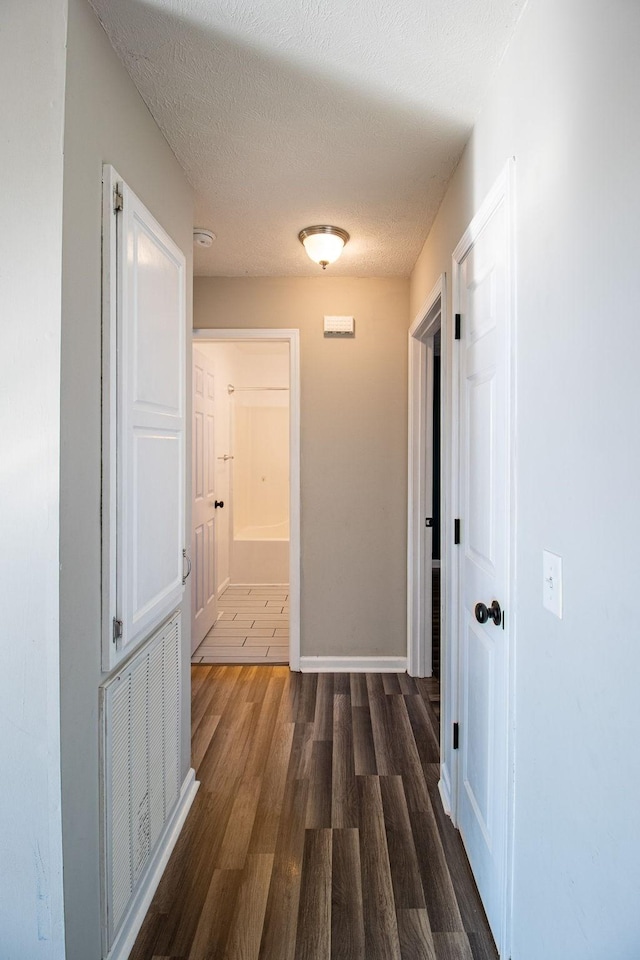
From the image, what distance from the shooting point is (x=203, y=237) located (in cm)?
256

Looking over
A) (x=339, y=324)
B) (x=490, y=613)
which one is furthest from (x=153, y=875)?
(x=339, y=324)

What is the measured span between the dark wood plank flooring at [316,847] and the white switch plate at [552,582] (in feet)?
3.58

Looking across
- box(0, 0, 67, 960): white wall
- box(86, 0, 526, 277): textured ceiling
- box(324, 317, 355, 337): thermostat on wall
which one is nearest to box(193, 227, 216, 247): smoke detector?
box(86, 0, 526, 277): textured ceiling

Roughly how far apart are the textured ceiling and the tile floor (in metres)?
2.67

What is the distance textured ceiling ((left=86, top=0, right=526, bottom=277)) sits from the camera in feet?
4.14

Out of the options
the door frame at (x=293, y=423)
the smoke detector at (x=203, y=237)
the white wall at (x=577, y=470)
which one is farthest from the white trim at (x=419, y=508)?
the white wall at (x=577, y=470)

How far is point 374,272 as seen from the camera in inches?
124

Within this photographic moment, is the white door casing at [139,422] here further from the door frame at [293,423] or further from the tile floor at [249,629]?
the tile floor at [249,629]

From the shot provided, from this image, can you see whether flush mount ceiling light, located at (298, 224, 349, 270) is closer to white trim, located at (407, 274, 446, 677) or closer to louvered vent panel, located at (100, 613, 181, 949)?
white trim, located at (407, 274, 446, 677)

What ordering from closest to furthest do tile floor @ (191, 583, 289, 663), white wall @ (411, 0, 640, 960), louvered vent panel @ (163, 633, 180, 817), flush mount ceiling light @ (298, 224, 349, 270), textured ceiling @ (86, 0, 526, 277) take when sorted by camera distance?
white wall @ (411, 0, 640, 960) → textured ceiling @ (86, 0, 526, 277) → louvered vent panel @ (163, 633, 180, 817) → flush mount ceiling light @ (298, 224, 349, 270) → tile floor @ (191, 583, 289, 663)

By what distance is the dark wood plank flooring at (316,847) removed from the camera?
144 centimetres

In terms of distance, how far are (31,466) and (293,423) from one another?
2204mm

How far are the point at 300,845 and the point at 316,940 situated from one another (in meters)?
0.36

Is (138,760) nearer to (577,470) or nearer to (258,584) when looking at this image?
(577,470)
